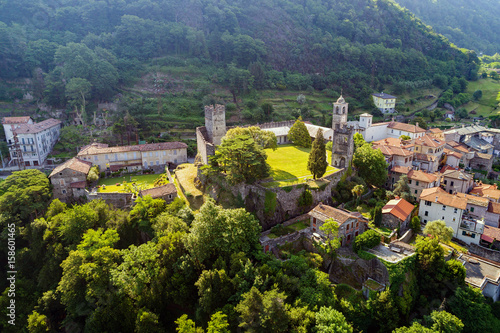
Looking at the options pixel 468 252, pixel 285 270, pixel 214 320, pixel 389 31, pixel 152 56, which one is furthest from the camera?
pixel 389 31

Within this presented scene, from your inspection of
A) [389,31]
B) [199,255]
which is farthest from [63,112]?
[389,31]

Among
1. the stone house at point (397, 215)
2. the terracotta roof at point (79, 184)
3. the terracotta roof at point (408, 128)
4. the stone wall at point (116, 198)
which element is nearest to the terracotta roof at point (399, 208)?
the stone house at point (397, 215)

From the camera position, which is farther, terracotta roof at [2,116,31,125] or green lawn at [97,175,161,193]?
terracotta roof at [2,116,31,125]

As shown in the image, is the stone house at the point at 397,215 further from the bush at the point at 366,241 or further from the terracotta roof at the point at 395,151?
the terracotta roof at the point at 395,151

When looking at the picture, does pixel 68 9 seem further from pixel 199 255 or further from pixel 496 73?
pixel 496 73

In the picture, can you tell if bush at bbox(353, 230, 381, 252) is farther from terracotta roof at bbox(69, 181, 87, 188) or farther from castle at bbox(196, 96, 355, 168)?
terracotta roof at bbox(69, 181, 87, 188)

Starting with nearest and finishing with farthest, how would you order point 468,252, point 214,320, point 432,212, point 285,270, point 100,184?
1. point 214,320
2. point 285,270
3. point 468,252
4. point 432,212
5. point 100,184

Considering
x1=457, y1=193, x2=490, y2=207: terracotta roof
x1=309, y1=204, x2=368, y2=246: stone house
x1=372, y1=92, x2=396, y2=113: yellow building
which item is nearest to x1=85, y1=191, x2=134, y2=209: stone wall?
x1=309, y1=204, x2=368, y2=246: stone house

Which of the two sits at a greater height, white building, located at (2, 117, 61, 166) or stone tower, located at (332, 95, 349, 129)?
stone tower, located at (332, 95, 349, 129)
